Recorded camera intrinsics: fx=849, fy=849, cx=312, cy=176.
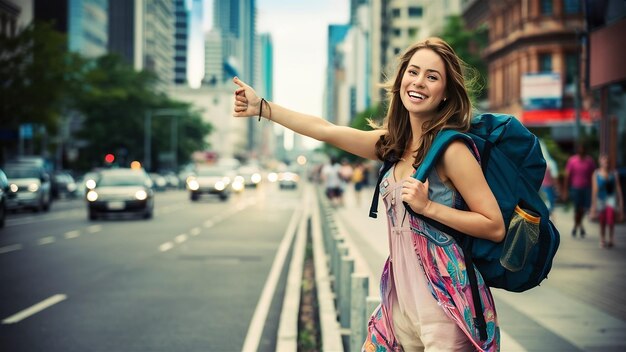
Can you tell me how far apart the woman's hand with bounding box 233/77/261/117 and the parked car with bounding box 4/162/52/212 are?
92.4 ft

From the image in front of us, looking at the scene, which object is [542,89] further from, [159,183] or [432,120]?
[432,120]

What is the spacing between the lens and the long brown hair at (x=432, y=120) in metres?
3.00

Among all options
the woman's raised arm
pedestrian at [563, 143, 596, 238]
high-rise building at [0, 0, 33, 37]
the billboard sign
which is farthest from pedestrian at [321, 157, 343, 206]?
the woman's raised arm

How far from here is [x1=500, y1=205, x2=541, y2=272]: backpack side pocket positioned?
9.01 ft

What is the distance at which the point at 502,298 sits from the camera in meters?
9.66

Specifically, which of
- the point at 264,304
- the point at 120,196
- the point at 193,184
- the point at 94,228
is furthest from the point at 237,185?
the point at 264,304

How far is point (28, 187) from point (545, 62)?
29.2 meters

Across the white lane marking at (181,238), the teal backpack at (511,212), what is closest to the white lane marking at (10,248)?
the white lane marking at (181,238)

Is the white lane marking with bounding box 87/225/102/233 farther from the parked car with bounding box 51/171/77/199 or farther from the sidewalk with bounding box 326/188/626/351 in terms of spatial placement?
the parked car with bounding box 51/171/77/199

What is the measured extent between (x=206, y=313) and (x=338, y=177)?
78.2ft

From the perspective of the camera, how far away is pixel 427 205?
2826mm

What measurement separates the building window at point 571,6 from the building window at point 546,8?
2.54 feet

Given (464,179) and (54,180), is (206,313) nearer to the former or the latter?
(464,179)

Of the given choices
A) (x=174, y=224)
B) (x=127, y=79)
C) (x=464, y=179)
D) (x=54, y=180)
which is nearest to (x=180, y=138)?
(x=127, y=79)
